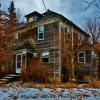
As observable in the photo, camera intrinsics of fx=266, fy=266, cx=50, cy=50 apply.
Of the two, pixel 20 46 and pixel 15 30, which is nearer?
pixel 20 46

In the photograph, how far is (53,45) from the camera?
95.8 feet

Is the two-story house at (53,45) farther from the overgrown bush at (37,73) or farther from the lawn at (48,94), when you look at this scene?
the lawn at (48,94)

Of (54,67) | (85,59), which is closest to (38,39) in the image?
(54,67)

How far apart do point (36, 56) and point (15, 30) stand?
21.6 ft

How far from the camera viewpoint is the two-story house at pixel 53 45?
94.8 feet

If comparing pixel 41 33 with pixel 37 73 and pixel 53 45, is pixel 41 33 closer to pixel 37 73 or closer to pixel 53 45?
pixel 53 45

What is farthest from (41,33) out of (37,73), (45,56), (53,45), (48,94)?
(48,94)

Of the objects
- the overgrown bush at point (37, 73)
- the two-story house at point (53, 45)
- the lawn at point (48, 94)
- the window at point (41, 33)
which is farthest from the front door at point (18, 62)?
the lawn at point (48, 94)

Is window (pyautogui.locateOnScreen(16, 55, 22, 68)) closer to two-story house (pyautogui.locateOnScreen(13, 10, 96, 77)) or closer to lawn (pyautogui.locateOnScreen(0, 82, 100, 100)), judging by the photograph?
two-story house (pyautogui.locateOnScreen(13, 10, 96, 77))

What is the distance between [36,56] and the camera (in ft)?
101

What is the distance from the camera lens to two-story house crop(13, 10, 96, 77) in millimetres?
28906

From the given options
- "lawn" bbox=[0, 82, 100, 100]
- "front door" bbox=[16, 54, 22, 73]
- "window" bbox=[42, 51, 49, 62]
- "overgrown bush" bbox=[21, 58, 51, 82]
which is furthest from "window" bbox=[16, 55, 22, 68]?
"lawn" bbox=[0, 82, 100, 100]

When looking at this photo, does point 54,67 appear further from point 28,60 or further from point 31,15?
point 31,15

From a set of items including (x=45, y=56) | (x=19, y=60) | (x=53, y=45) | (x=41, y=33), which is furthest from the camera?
(x=19, y=60)
